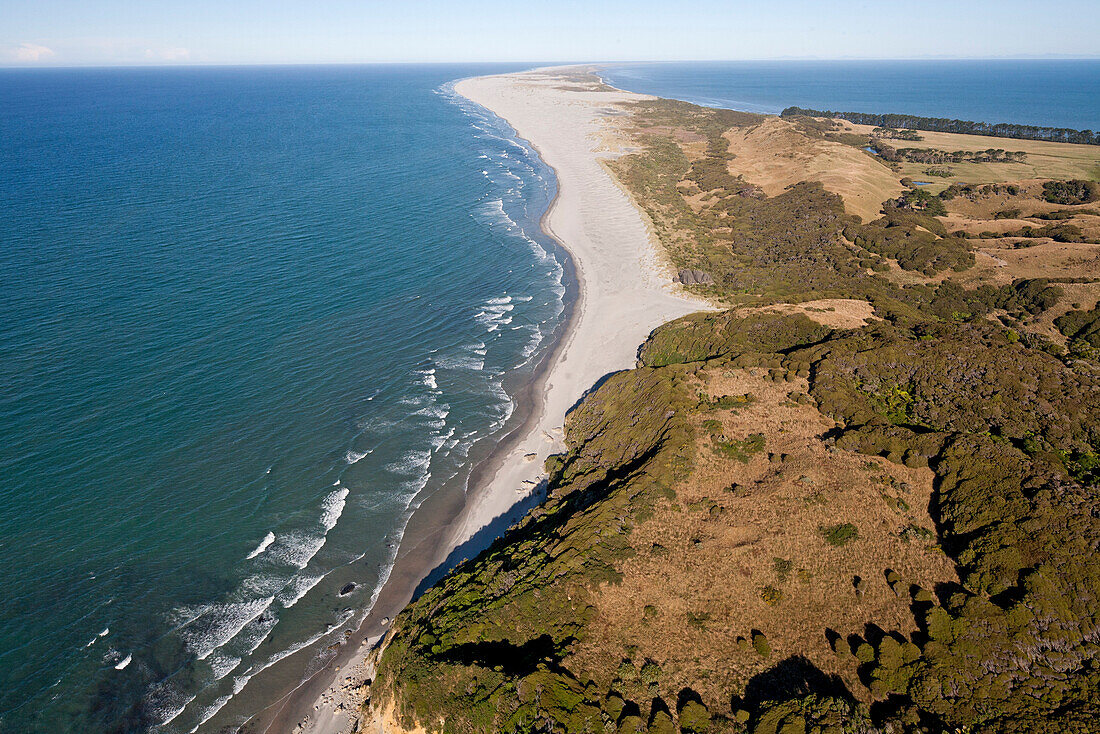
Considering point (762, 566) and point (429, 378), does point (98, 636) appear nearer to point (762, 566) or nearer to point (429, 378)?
point (429, 378)

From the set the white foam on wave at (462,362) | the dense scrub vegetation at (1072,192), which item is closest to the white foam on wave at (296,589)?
the white foam on wave at (462,362)

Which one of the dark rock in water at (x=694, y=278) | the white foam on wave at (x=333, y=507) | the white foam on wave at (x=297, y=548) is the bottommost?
the white foam on wave at (x=297, y=548)

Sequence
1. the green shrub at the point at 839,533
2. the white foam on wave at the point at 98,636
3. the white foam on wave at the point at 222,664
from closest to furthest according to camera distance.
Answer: the green shrub at the point at 839,533 < the white foam on wave at the point at 222,664 < the white foam on wave at the point at 98,636

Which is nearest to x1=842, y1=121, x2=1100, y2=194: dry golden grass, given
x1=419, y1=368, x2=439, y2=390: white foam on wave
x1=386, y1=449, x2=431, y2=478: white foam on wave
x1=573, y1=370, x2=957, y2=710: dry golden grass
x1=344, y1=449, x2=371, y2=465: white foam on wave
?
x1=573, y1=370, x2=957, y2=710: dry golden grass

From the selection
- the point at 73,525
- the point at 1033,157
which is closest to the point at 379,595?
the point at 73,525

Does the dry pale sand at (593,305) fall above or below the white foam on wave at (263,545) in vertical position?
above

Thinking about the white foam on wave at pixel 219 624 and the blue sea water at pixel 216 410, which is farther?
the blue sea water at pixel 216 410

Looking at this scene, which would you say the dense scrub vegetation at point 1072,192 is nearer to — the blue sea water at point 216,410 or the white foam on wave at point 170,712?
the blue sea water at point 216,410

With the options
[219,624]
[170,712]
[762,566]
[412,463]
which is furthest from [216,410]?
[762,566]
